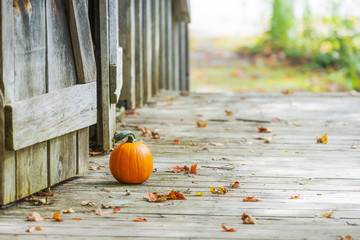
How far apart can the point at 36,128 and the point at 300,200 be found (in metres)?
1.56

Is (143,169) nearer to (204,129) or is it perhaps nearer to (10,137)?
(10,137)

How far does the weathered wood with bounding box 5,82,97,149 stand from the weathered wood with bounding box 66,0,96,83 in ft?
0.33

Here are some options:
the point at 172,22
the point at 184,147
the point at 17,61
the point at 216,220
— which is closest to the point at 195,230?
the point at 216,220

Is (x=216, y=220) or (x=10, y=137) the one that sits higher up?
(x=10, y=137)

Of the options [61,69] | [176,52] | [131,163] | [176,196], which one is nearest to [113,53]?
[61,69]

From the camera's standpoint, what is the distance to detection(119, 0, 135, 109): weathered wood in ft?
20.6

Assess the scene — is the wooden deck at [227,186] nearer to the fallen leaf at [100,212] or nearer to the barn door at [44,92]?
the fallen leaf at [100,212]

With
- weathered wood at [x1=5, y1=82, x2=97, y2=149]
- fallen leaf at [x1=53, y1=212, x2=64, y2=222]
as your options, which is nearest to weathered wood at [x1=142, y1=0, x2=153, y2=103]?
weathered wood at [x1=5, y1=82, x2=97, y2=149]

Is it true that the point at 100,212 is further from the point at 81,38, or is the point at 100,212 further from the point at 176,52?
the point at 176,52

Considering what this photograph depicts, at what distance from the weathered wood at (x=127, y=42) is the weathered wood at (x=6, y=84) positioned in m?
3.17

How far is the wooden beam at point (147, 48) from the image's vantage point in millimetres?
7051

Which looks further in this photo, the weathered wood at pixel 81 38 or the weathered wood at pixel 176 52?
the weathered wood at pixel 176 52

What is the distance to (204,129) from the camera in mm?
5871

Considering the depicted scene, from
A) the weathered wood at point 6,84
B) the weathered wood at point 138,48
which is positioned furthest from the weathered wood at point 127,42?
the weathered wood at point 6,84
